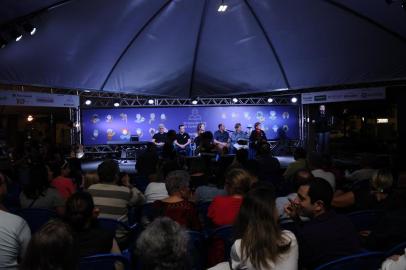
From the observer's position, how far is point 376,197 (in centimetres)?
437

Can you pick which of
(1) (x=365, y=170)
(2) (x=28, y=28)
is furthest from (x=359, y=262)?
(2) (x=28, y=28)

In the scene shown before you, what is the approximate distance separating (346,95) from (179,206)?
1292cm

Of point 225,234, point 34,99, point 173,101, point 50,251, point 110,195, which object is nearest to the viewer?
point 50,251

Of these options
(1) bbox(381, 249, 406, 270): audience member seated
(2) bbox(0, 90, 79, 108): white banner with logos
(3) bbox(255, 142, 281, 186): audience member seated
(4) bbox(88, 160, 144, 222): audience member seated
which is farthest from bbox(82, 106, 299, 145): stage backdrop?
(1) bbox(381, 249, 406, 270): audience member seated

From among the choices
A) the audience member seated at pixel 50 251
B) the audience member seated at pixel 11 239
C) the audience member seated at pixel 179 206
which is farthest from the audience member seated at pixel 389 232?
the audience member seated at pixel 11 239

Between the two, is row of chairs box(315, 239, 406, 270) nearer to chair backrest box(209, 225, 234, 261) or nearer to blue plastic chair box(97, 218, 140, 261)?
chair backrest box(209, 225, 234, 261)

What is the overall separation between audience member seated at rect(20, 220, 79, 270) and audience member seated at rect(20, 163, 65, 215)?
9.31 feet

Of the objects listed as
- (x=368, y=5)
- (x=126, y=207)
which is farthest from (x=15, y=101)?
(x=368, y=5)

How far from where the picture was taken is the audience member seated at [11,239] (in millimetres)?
3004

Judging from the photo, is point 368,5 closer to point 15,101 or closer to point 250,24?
point 250,24

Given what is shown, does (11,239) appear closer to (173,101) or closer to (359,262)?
(359,262)

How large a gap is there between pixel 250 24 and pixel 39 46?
4206 millimetres

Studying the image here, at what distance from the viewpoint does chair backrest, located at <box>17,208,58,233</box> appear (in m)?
4.29

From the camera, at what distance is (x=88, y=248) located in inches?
114
